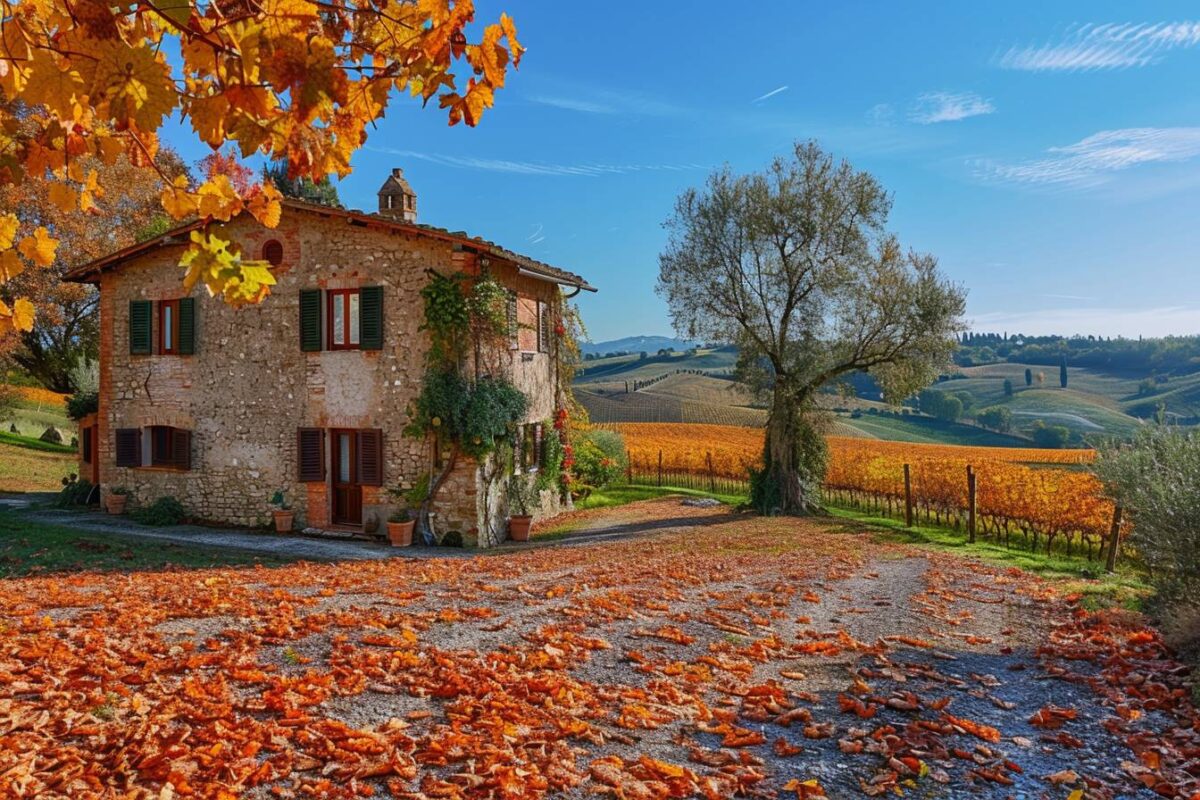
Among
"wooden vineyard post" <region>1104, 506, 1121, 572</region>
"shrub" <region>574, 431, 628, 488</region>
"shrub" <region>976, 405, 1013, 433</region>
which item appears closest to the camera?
"wooden vineyard post" <region>1104, 506, 1121, 572</region>

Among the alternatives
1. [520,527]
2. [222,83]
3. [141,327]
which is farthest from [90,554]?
[222,83]

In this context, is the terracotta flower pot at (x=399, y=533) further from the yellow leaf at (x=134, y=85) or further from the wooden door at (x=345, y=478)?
the yellow leaf at (x=134, y=85)

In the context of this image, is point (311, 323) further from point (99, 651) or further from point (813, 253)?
point (813, 253)

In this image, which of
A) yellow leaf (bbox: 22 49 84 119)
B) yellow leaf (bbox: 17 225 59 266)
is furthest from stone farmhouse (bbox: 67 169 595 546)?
yellow leaf (bbox: 22 49 84 119)

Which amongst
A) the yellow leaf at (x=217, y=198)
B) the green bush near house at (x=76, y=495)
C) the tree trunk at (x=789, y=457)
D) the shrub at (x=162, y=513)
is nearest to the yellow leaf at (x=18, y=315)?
the yellow leaf at (x=217, y=198)

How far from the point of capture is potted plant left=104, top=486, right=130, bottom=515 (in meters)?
18.0

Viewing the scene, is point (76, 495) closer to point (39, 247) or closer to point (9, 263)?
point (39, 247)

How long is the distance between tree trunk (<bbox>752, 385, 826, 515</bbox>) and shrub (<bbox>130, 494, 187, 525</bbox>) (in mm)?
15412

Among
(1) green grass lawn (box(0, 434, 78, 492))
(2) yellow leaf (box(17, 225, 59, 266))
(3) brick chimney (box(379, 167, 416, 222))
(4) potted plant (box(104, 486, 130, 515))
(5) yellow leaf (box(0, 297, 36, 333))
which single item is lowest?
(4) potted plant (box(104, 486, 130, 515))

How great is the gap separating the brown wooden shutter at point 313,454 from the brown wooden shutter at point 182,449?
3039 mm

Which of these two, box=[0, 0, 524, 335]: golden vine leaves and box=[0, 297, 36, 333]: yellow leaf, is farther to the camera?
box=[0, 297, 36, 333]: yellow leaf

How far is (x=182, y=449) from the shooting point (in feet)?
57.5

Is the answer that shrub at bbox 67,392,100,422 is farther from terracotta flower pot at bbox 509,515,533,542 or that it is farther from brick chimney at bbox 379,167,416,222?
terracotta flower pot at bbox 509,515,533,542

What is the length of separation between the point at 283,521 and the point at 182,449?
330 cm
